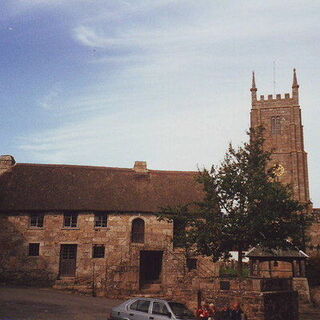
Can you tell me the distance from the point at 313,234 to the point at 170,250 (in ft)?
62.9

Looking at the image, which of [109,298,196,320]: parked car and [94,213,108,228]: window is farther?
[94,213,108,228]: window

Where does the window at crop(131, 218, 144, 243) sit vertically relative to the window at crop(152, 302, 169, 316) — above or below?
above

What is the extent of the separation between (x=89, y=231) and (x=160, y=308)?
17.4 metres

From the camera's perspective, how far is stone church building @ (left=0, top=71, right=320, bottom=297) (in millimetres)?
27375

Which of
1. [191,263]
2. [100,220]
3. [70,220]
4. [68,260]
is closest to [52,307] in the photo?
[68,260]

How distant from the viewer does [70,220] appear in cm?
2894

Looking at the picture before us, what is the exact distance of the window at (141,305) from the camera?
1239 centimetres

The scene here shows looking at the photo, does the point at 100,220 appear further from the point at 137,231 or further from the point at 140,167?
the point at 140,167

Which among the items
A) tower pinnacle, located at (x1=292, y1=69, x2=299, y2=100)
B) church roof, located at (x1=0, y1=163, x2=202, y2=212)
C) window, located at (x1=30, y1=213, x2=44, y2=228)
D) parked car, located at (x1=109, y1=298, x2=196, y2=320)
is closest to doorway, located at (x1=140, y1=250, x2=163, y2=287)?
church roof, located at (x1=0, y1=163, x2=202, y2=212)

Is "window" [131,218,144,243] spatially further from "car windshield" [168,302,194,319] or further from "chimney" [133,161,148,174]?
"car windshield" [168,302,194,319]

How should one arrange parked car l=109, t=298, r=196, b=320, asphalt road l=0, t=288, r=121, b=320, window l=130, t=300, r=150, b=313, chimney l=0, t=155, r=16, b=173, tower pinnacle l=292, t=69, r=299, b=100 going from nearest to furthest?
parked car l=109, t=298, r=196, b=320
window l=130, t=300, r=150, b=313
asphalt road l=0, t=288, r=121, b=320
chimney l=0, t=155, r=16, b=173
tower pinnacle l=292, t=69, r=299, b=100

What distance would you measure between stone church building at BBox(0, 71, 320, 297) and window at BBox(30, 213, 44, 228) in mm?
75

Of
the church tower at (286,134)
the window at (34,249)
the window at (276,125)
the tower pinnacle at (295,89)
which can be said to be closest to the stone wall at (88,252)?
the window at (34,249)

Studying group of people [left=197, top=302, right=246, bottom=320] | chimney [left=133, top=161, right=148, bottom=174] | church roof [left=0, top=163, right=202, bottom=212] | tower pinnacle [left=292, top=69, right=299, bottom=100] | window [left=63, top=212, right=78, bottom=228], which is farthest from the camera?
tower pinnacle [left=292, top=69, right=299, bottom=100]
